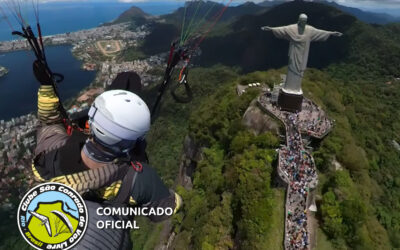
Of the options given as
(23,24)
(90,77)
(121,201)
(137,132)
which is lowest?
(90,77)

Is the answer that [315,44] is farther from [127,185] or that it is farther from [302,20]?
[127,185]

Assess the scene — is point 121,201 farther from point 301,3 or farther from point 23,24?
point 301,3

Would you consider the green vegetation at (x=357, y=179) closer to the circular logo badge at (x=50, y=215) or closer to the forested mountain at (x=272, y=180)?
the forested mountain at (x=272, y=180)

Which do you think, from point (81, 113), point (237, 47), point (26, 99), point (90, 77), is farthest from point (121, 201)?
point (237, 47)

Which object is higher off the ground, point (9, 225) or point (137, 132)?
point (137, 132)

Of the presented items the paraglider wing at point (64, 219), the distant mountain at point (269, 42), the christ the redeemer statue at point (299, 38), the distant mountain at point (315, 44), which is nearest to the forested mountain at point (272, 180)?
the christ the redeemer statue at point (299, 38)

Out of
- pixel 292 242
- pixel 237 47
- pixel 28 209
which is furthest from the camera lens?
pixel 237 47

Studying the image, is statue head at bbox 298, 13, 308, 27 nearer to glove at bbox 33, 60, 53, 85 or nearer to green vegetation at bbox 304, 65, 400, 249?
green vegetation at bbox 304, 65, 400, 249
